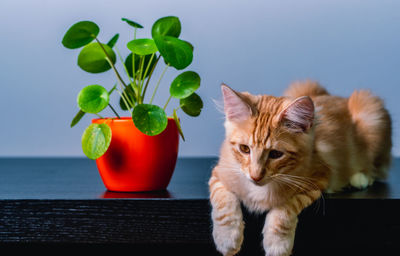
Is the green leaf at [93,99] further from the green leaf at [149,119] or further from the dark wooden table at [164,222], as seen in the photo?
the dark wooden table at [164,222]

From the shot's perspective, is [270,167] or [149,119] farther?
[149,119]

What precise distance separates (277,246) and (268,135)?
0.82 ft

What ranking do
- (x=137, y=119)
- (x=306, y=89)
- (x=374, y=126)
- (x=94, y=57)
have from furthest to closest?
(x=306, y=89), (x=374, y=126), (x=94, y=57), (x=137, y=119)

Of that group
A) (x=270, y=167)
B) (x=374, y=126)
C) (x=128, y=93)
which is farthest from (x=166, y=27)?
(x=374, y=126)

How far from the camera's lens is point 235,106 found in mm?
1096

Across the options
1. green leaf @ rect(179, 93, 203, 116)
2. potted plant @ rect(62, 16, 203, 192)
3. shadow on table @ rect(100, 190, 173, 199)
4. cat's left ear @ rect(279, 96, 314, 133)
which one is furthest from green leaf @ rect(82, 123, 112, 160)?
cat's left ear @ rect(279, 96, 314, 133)

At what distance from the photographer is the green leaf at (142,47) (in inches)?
44.5

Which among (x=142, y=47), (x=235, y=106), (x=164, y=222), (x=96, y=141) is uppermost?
(x=142, y=47)

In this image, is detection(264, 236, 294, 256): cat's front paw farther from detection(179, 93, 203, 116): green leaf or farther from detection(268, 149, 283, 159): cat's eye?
detection(179, 93, 203, 116): green leaf

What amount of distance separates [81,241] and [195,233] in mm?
276

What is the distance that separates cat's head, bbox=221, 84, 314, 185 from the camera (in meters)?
1.02

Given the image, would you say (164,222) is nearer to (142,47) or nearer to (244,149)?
(244,149)

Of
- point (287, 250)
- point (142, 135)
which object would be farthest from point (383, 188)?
point (142, 135)

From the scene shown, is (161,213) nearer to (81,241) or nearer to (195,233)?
(195,233)
